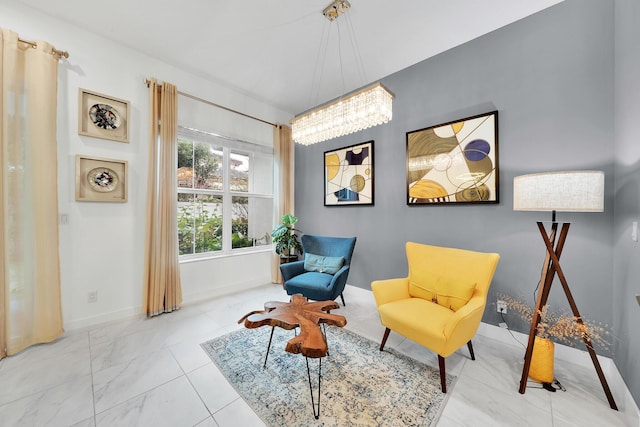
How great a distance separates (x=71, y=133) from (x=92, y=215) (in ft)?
2.73

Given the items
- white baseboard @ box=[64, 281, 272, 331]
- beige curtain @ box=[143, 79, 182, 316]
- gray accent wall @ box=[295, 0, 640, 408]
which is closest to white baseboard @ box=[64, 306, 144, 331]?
white baseboard @ box=[64, 281, 272, 331]

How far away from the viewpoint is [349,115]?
1.96 m

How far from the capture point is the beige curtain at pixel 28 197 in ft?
6.38

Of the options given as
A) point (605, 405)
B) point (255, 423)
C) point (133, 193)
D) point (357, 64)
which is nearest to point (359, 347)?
point (255, 423)

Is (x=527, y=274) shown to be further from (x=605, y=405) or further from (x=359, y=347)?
(x=359, y=347)

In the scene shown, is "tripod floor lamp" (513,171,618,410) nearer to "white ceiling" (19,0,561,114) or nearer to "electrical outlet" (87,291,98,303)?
"white ceiling" (19,0,561,114)

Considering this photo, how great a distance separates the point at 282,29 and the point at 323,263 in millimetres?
2604

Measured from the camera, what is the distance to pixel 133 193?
269cm

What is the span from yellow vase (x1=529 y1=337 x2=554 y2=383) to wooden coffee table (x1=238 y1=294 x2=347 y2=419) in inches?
55.1

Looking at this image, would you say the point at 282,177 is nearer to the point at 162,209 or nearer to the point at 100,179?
the point at 162,209

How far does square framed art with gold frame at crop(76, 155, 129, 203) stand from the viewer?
7.80 feet

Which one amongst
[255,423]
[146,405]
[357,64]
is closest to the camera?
[255,423]

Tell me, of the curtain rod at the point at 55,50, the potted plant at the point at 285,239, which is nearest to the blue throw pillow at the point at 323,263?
the potted plant at the point at 285,239

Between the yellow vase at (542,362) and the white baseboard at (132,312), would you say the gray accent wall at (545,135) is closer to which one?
the yellow vase at (542,362)
